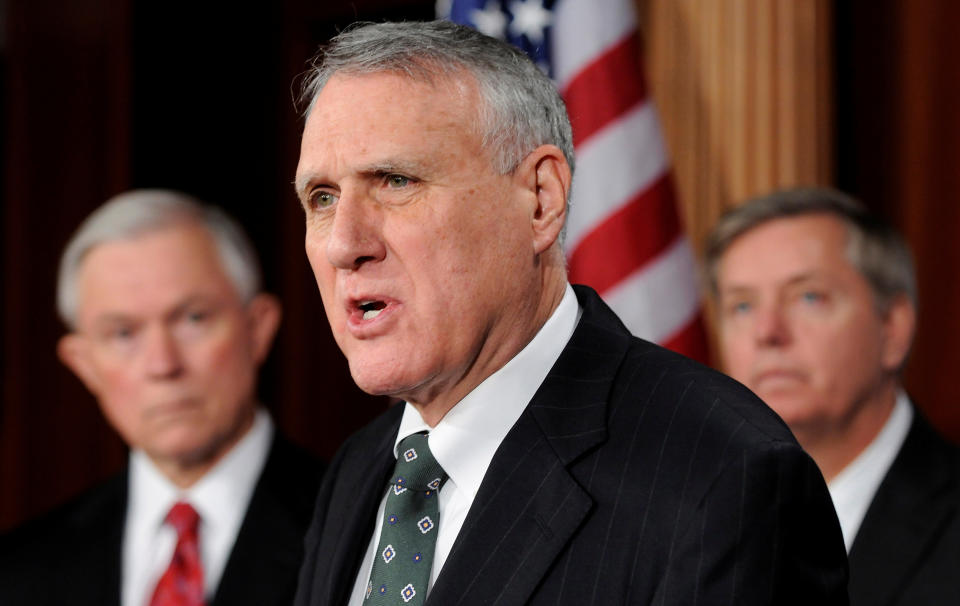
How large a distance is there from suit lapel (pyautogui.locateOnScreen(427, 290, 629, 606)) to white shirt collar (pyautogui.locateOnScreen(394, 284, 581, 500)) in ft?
0.11

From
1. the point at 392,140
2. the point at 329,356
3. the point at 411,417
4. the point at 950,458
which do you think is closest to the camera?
the point at 392,140

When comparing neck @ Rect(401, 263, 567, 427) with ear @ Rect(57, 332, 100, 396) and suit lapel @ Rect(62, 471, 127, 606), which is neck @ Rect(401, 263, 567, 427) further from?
ear @ Rect(57, 332, 100, 396)

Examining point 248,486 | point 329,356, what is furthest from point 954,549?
point 329,356

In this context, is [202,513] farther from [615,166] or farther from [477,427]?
[477,427]

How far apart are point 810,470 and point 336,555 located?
684 millimetres

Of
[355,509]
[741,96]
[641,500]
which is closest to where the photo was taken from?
[641,500]

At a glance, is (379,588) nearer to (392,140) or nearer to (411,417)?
(411,417)

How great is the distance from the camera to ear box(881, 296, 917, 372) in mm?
2871

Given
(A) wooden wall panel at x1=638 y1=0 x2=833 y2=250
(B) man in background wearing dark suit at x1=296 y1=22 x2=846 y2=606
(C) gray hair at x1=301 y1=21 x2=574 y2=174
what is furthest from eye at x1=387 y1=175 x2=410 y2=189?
(A) wooden wall panel at x1=638 y1=0 x2=833 y2=250

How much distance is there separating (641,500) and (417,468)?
1.18ft

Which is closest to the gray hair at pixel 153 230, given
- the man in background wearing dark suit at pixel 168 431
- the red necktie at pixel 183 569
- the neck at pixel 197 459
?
the man in background wearing dark suit at pixel 168 431

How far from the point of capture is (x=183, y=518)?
288 centimetres

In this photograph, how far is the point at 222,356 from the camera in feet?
9.73

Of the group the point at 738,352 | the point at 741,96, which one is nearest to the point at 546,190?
the point at 738,352
